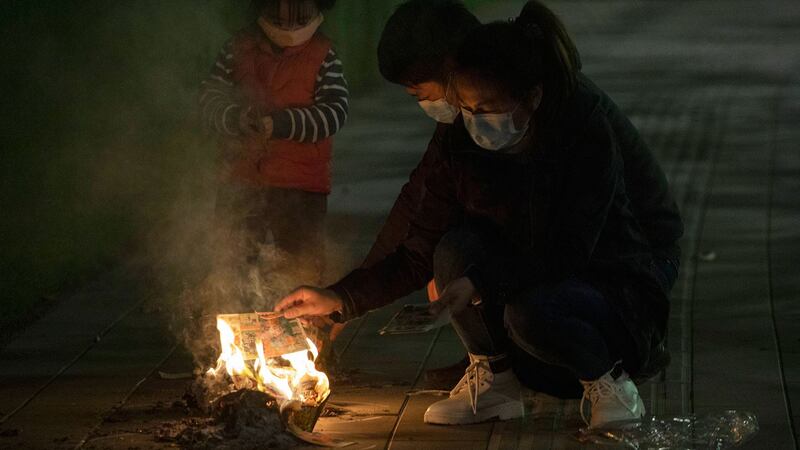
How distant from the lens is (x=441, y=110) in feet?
18.3

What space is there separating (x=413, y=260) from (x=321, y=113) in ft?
3.86

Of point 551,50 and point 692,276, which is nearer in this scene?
point 551,50

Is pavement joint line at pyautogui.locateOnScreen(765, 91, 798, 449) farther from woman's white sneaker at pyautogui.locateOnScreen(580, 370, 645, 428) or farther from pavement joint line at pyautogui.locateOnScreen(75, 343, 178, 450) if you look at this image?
pavement joint line at pyautogui.locateOnScreen(75, 343, 178, 450)

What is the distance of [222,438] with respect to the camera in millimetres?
5203

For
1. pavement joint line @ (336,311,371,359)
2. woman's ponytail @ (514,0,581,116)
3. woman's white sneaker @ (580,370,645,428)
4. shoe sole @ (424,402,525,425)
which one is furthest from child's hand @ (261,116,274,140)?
woman's white sneaker @ (580,370,645,428)

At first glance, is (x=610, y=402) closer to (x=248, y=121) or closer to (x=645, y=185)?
(x=645, y=185)

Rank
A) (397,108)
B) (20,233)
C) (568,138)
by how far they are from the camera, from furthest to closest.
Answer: (397,108) → (20,233) → (568,138)

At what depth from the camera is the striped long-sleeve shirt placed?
6.49m

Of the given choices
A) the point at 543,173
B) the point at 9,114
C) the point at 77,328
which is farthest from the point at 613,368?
the point at 9,114

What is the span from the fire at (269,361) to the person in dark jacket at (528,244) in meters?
0.10

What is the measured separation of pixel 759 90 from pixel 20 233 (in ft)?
29.6

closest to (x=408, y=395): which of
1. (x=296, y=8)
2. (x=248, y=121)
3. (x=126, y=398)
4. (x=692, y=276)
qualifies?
(x=126, y=398)

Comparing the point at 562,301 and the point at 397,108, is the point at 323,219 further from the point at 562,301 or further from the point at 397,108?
the point at 397,108

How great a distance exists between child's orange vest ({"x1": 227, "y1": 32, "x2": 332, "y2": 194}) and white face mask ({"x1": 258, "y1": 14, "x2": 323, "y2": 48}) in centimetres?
9
